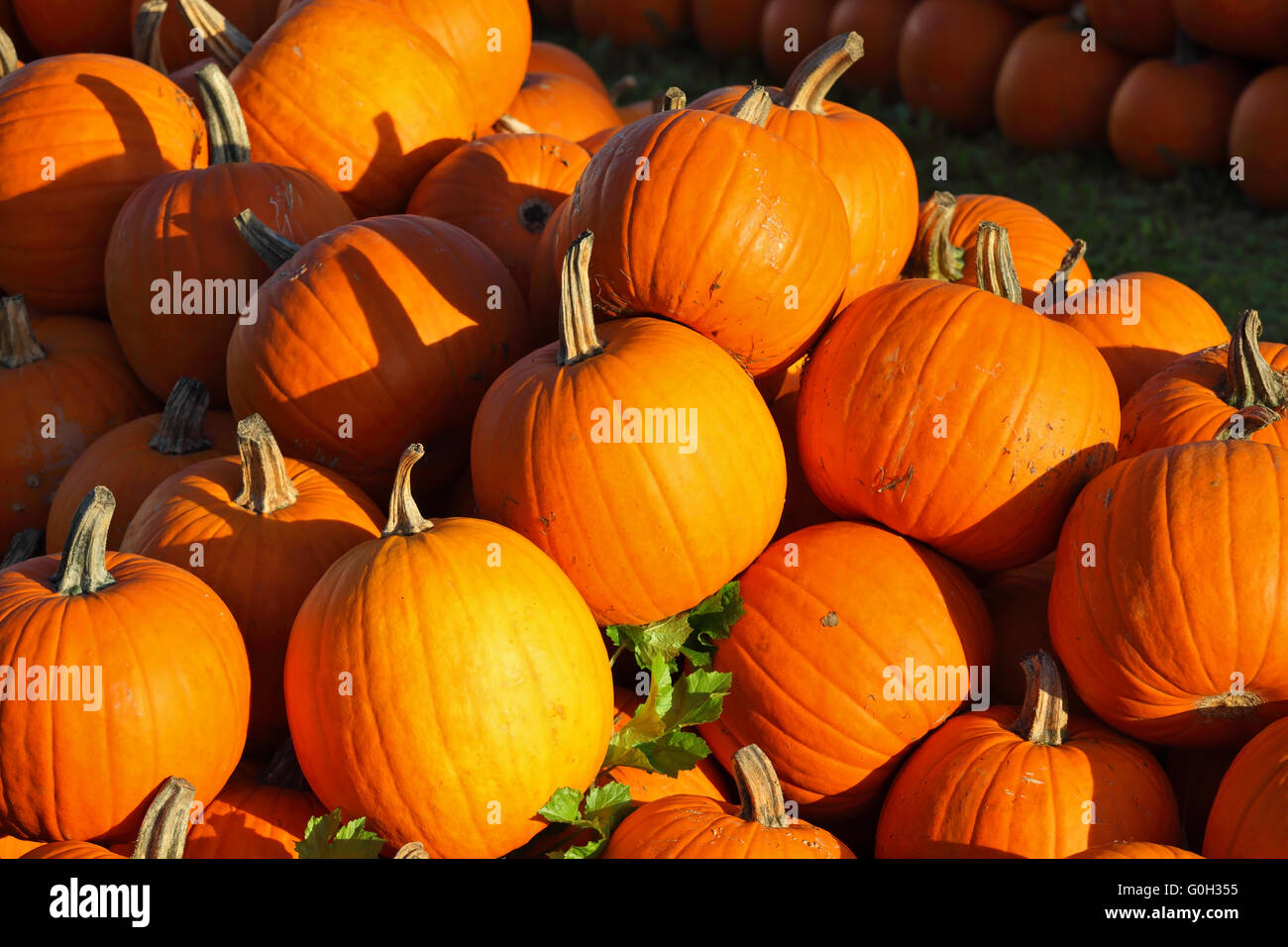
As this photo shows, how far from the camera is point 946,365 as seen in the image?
2430mm

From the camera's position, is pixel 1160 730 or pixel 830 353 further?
pixel 830 353

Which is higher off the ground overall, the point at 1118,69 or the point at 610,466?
the point at 1118,69

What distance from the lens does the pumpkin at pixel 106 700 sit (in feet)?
6.54

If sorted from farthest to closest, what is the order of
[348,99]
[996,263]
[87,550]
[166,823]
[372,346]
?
[348,99]
[996,263]
[372,346]
[87,550]
[166,823]

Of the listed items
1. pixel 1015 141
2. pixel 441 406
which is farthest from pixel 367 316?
pixel 1015 141

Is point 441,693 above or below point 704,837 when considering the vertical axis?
above

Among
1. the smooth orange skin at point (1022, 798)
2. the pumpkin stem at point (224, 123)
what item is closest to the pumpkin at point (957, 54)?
the pumpkin stem at point (224, 123)

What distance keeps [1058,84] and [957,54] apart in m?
0.82

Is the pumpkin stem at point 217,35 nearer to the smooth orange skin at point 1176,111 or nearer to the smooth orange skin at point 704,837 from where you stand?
the smooth orange skin at point 704,837

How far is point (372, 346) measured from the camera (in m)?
2.57

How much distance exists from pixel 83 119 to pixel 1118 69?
691 centimetres

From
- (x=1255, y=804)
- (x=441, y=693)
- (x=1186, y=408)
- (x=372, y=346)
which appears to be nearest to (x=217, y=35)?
(x=372, y=346)

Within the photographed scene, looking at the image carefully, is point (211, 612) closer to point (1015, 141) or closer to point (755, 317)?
point (755, 317)

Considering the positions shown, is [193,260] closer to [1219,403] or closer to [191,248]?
[191,248]
